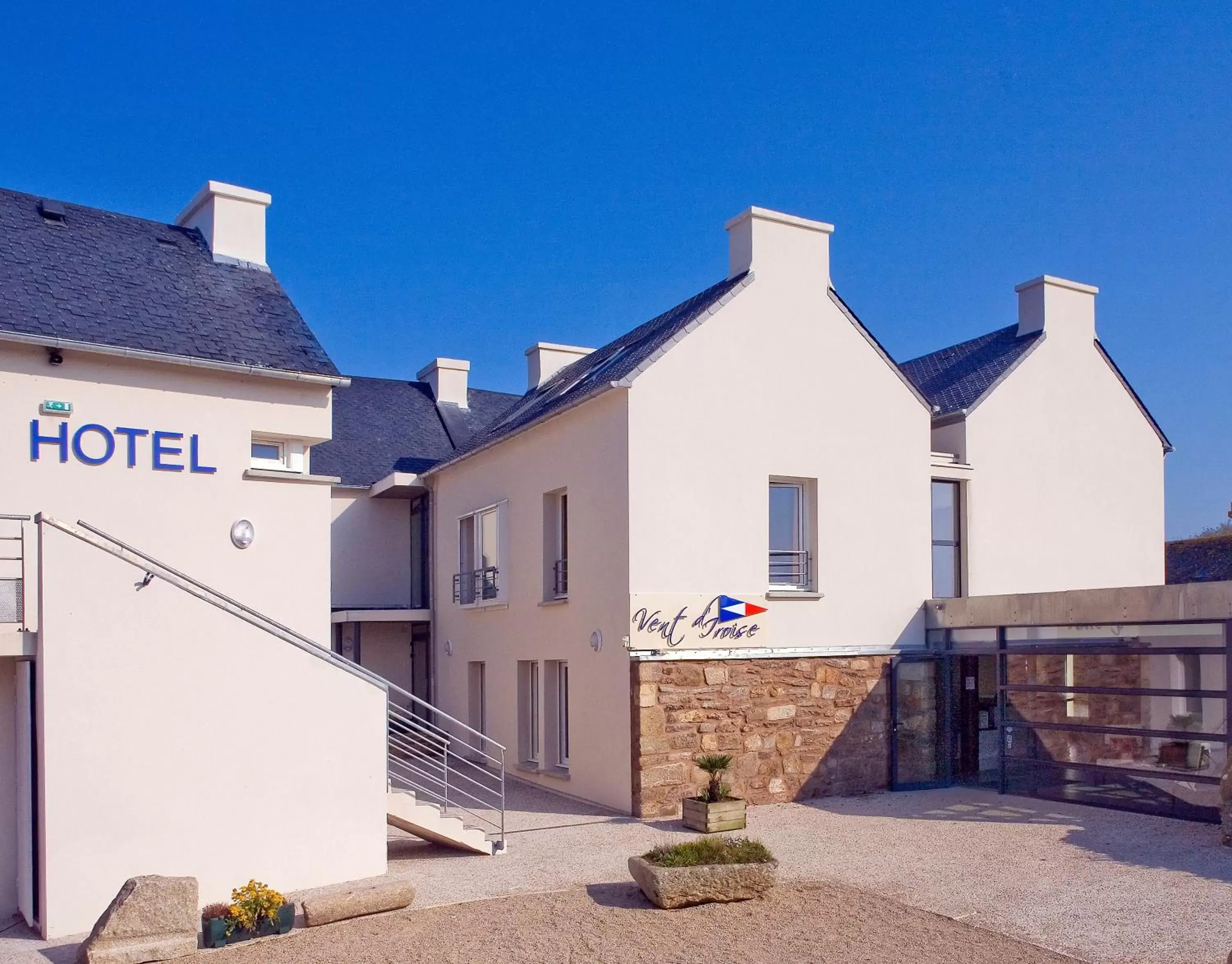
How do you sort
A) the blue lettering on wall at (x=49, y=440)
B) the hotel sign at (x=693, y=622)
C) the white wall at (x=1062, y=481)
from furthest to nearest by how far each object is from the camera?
the white wall at (x=1062, y=481) < the hotel sign at (x=693, y=622) < the blue lettering on wall at (x=49, y=440)

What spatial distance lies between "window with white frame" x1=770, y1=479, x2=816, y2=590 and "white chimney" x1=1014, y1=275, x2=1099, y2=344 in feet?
17.5

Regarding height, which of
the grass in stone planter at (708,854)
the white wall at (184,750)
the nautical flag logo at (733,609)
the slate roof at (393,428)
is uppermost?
the slate roof at (393,428)

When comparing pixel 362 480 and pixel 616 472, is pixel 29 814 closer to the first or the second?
pixel 616 472

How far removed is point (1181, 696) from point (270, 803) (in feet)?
31.4

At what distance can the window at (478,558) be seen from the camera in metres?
17.7

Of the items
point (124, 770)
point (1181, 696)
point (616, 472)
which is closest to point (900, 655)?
point (1181, 696)

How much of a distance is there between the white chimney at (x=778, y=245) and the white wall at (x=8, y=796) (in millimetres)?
9549

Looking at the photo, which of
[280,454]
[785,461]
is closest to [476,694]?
[280,454]

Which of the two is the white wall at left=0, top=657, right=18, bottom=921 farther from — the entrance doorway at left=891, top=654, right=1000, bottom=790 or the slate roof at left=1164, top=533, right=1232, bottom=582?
the slate roof at left=1164, top=533, right=1232, bottom=582

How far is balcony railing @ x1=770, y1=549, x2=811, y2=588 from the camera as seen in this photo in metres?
14.7

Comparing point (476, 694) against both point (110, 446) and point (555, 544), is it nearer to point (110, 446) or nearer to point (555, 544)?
point (555, 544)

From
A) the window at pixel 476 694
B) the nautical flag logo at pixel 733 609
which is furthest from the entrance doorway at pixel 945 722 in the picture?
the window at pixel 476 694

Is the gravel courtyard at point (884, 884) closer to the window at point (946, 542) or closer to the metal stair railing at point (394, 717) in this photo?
the metal stair railing at point (394, 717)

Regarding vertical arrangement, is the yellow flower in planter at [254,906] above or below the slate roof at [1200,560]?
below
